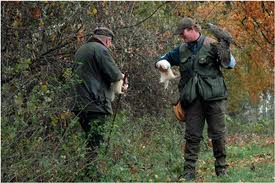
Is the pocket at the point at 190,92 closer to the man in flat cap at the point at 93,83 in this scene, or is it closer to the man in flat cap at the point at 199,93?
the man in flat cap at the point at 199,93

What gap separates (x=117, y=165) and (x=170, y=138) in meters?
1.90

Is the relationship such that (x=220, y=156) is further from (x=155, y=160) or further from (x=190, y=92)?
(x=155, y=160)

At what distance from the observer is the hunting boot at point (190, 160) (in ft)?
22.8

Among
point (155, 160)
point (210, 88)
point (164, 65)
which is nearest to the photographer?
point (210, 88)

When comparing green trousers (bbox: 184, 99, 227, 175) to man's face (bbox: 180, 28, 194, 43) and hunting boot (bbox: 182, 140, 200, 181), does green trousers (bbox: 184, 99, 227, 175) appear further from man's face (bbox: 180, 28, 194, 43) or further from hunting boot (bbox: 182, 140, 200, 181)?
man's face (bbox: 180, 28, 194, 43)

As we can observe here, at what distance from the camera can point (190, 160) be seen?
7.05 metres

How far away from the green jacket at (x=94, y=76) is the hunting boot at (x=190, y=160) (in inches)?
42.5

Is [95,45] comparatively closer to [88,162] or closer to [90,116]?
[90,116]

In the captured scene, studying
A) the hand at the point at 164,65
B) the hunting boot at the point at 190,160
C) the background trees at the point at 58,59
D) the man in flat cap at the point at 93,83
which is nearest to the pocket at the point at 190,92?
the hand at the point at 164,65

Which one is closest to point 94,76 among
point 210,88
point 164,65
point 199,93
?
point 164,65

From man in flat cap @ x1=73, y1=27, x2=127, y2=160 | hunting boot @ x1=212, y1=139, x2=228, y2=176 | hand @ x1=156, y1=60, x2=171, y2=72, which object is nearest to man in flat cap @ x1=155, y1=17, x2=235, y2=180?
hunting boot @ x1=212, y1=139, x2=228, y2=176

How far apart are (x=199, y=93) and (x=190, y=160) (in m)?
0.83

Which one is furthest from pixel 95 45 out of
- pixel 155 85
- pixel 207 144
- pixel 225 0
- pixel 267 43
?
pixel 225 0

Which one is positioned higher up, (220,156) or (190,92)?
(190,92)
